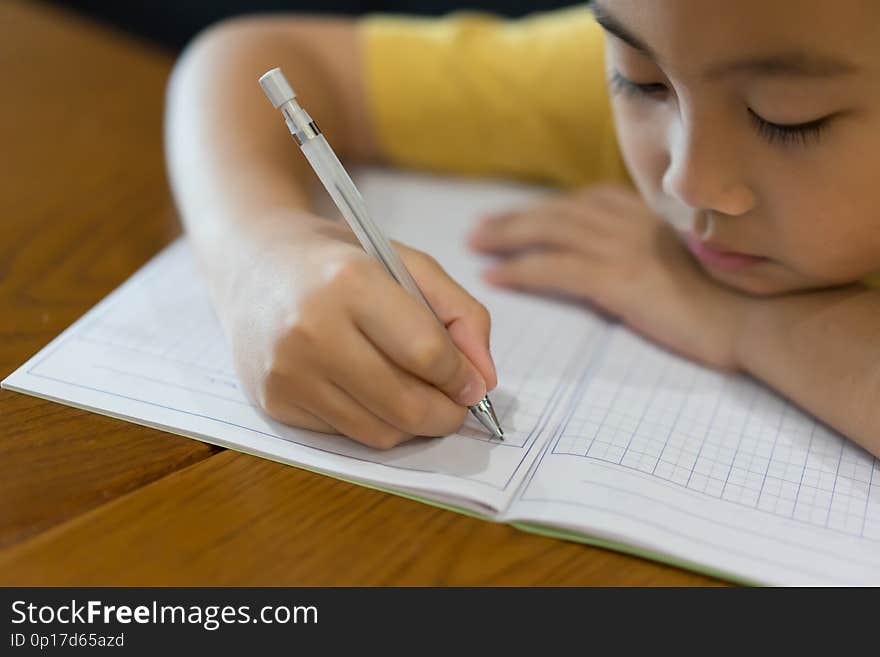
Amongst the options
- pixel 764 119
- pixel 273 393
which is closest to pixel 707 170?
pixel 764 119

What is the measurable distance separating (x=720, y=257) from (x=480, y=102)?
320 millimetres

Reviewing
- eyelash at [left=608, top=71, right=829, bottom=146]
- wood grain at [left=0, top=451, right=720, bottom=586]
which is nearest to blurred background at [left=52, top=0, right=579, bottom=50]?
eyelash at [left=608, top=71, right=829, bottom=146]

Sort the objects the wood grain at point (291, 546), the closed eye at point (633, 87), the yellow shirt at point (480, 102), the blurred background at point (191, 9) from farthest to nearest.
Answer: the blurred background at point (191, 9) < the yellow shirt at point (480, 102) < the closed eye at point (633, 87) < the wood grain at point (291, 546)

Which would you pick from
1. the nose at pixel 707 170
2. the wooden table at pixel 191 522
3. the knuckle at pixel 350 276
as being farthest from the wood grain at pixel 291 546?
the nose at pixel 707 170

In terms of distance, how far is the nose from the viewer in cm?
51

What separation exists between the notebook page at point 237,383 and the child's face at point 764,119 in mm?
136

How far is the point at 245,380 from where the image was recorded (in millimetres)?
535

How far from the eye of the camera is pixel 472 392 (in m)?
0.51

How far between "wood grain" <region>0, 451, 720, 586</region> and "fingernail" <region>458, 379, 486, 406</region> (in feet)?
0.20

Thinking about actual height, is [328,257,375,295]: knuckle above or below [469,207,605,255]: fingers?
above

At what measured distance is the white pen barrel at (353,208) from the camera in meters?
0.50

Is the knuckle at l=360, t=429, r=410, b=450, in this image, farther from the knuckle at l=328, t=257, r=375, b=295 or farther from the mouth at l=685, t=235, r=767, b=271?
the mouth at l=685, t=235, r=767, b=271

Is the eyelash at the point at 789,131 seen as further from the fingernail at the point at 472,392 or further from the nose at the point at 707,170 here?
the fingernail at the point at 472,392

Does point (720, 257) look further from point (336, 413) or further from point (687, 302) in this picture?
point (336, 413)
